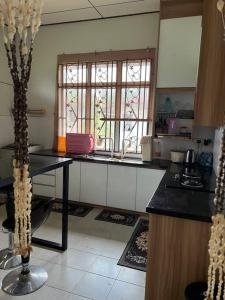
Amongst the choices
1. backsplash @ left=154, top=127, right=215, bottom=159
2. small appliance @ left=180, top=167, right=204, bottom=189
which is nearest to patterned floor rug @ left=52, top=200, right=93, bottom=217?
backsplash @ left=154, top=127, right=215, bottom=159

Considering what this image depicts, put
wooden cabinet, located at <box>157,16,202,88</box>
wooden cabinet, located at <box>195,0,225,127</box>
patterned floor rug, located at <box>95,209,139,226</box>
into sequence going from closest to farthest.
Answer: wooden cabinet, located at <box>195,0,225,127</box> → wooden cabinet, located at <box>157,16,202,88</box> → patterned floor rug, located at <box>95,209,139,226</box>

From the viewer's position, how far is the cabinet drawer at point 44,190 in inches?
143

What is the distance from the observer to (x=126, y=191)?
323 cm

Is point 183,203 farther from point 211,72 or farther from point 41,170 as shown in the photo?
point 41,170

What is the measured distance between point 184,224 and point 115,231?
64.9 inches

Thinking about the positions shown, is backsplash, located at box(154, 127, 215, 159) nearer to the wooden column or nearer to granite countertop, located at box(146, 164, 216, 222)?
granite countertop, located at box(146, 164, 216, 222)

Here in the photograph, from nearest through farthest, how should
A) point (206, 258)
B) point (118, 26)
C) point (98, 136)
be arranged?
point (206, 258), point (118, 26), point (98, 136)

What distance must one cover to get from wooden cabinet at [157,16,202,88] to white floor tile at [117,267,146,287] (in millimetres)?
2113

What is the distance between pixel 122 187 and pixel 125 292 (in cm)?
152

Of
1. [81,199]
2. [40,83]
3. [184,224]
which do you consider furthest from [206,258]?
[40,83]

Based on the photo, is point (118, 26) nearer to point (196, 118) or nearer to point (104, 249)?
point (196, 118)

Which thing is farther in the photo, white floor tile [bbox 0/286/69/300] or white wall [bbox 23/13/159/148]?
white wall [bbox 23/13/159/148]

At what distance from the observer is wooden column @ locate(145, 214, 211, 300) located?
1336 millimetres

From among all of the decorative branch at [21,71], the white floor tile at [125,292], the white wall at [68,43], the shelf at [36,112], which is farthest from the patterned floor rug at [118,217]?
the decorative branch at [21,71]
